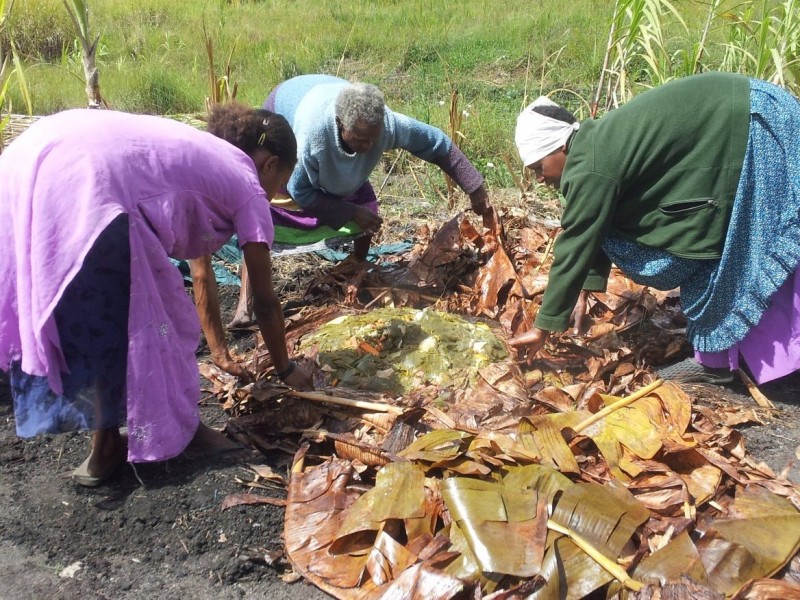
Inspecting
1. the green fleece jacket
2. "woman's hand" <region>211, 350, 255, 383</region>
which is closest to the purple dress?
"woman's hand" <region>211, 350, 255, 383</region>

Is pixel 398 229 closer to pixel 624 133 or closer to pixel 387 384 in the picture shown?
pixel 387 384

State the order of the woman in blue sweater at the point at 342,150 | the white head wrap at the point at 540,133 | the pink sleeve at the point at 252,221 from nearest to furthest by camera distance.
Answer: the pink sleeve at the point at 252,221 < the white head wrap at the point at 540,133 < the woman in blue sweater at the point at 342,150

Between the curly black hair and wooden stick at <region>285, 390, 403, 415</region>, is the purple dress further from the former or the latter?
wooden stick at <region>285, 390, 403, 415</region>

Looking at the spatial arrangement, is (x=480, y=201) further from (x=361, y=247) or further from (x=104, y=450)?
(x=104, y=450)

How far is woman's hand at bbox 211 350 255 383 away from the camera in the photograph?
2.77m

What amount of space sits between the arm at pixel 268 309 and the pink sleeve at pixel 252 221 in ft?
0.12

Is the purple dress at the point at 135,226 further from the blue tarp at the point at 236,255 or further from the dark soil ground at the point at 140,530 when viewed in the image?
the blue tarp at the point at 236,255

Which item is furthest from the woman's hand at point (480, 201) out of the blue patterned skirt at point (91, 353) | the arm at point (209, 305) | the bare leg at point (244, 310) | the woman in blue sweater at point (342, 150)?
the blue patterned skirt at point (91, 353)

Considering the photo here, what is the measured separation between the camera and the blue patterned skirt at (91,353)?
88.0 inches

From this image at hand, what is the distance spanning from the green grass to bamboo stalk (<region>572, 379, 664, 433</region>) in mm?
3623

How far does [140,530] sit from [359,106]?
214 centimetres

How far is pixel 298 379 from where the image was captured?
2.78 meters

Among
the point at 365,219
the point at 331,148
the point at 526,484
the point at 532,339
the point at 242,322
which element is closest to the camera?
the point at 526,484

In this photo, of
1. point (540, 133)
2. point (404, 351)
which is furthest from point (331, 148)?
point (540, 133)
